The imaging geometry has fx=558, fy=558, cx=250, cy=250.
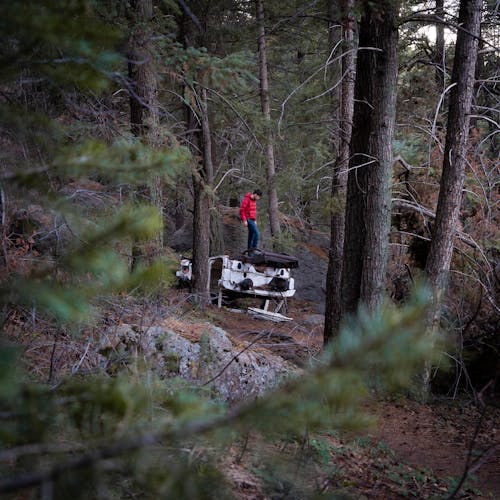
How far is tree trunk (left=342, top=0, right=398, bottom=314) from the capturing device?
26.7 feet

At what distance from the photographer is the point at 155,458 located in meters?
2.03

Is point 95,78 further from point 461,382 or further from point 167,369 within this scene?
point 461,382

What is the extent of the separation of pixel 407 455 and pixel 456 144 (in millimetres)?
4911

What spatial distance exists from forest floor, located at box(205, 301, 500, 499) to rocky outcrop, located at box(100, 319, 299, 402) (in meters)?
0.51

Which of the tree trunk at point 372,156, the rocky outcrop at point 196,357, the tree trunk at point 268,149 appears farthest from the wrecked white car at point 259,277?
the rocky outcrop at point 196,357

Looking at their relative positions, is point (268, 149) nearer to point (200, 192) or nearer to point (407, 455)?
point (200, 192)

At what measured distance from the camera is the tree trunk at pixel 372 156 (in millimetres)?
8148

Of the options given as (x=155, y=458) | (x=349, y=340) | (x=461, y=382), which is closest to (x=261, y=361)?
(x=461, y=382)

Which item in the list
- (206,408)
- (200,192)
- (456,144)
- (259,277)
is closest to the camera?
(206,408)

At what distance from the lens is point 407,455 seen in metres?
6.62

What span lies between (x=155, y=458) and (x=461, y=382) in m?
9.98

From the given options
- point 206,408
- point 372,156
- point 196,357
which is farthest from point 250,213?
point 206,408

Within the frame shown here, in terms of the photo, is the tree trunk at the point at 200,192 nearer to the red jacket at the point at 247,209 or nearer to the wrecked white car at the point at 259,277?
the wrecked white car at the point at 259,277

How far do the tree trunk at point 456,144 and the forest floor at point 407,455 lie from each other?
1.65 m
